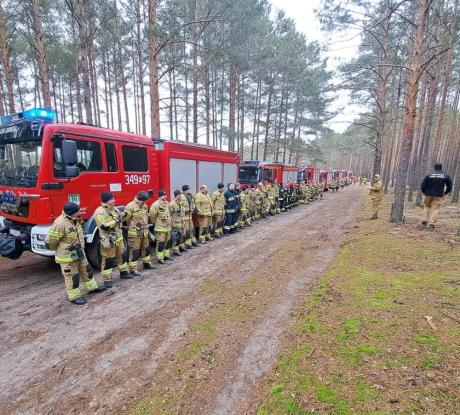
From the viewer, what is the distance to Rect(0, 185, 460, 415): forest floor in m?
2.42

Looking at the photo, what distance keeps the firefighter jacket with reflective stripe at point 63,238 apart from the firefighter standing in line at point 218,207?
4.95 m

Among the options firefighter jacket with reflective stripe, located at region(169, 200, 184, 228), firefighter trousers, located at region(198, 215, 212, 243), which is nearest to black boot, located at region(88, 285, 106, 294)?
firefighter jacket with reflective stripe, located at region(169, 200, 184, 228)

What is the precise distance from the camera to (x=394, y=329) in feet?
10.5

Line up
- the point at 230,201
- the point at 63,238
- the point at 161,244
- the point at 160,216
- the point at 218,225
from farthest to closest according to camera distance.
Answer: the point at 230,201 → the point at 218,225 → the point at 161,244 → the point at 160,216 → the point at 63,238

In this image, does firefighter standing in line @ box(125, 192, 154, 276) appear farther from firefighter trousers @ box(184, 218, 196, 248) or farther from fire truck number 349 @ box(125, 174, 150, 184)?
firefighter trousers @ box(184, 218, 196, 248)

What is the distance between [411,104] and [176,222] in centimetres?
787

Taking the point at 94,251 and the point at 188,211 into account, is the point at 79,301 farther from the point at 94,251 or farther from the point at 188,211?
the point at 188,211

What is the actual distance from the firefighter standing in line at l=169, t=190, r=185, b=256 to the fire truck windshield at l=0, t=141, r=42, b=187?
9.53 feet

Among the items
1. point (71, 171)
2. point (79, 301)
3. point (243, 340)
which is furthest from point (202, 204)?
point (243, 340)

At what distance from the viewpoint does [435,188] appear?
7660 millimetres

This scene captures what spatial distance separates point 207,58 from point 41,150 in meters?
13.9

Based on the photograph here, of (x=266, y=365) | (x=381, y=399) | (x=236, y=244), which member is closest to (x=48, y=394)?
(x=266, y=365)

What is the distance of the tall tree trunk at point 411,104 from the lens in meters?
8.09

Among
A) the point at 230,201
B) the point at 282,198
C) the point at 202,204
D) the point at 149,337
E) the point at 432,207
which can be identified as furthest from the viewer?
the point at 282,198
